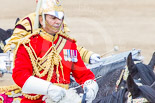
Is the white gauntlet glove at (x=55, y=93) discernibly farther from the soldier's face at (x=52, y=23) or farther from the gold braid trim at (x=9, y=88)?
the gold braid trim at (x=9, y=88)

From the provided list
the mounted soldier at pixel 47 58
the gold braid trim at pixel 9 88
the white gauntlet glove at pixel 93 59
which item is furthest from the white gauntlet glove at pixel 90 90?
the white gauntlet glove at pixel 93 59

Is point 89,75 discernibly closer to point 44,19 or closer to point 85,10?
point 44,19

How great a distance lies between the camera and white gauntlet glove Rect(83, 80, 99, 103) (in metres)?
2.40

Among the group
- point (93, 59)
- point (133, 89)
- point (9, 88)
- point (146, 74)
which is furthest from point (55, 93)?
point (93, 59)

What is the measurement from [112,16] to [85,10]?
587mm

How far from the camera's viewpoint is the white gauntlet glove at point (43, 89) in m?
2.25

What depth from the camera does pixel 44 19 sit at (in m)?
2.51

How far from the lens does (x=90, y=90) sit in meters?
2.43

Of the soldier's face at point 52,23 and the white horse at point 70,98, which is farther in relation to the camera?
the soldier's face at point 52,23

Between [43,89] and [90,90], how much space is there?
0.29 metres

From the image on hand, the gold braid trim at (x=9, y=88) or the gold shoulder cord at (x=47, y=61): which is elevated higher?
the gold shoulder cord at (x=47, y=61)

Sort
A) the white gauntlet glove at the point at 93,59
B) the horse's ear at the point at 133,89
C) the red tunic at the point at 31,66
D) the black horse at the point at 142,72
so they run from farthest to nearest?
the white gauntlet glove at the point at 93,59, the black horse at the point at 142,72, the red tunic at the point at 31,66, the horse's ear at the point at 133,89

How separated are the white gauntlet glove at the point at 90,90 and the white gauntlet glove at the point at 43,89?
180 mm

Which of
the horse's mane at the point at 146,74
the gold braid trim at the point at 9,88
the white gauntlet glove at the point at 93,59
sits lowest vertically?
the gold braid trim at the point at 9,88
